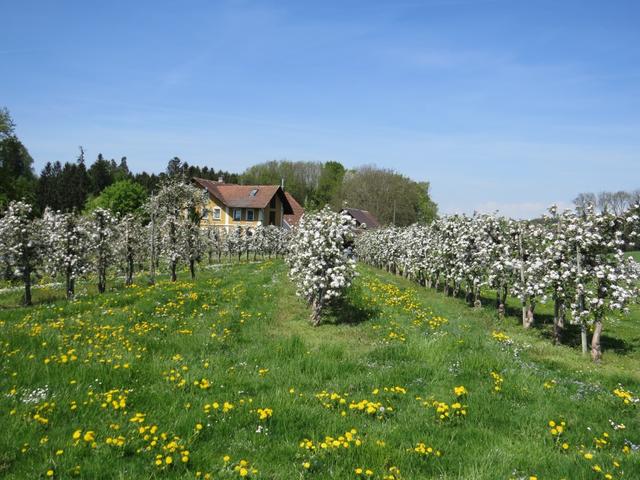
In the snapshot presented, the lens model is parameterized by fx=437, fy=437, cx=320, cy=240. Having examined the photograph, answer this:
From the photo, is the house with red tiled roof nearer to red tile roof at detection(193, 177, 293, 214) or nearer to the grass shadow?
red tile roof at detection(193, 177, 293, 214)

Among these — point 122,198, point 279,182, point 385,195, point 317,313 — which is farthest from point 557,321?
point 279,182

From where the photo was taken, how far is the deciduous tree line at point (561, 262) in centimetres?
1575

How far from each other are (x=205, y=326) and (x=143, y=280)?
21051mm

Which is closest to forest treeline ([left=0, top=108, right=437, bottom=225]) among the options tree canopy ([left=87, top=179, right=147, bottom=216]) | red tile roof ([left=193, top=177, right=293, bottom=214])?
tree canopy ([left=87, top=179, right=147, bottom=216])

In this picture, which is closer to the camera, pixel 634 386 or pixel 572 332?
pixel 634 386

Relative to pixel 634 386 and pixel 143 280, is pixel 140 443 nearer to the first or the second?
pixel 634 386

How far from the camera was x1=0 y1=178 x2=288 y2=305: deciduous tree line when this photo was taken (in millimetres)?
23016

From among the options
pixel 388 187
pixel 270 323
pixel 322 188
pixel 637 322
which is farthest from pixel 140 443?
pixel 322 188

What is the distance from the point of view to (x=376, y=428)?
7.36 meters

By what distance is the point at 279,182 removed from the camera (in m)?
124

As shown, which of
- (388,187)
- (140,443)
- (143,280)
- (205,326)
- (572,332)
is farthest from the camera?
(388,187)

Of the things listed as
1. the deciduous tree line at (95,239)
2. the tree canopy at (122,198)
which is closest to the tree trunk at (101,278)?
the deciduous tree line at (95,239)

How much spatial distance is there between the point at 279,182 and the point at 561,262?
11005 centimetres

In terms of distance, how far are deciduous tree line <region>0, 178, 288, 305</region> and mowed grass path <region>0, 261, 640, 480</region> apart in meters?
10.5
